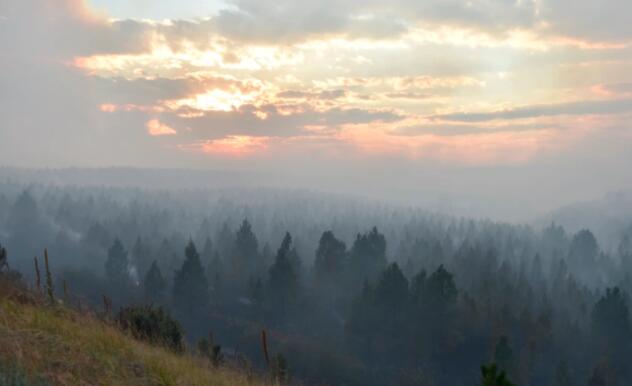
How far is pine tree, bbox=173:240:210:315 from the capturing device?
6669 centimetres

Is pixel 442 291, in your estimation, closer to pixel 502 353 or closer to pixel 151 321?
pixel 502 353

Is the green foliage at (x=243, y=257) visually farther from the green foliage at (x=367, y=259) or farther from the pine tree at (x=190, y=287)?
the green foliage at (x=367, y=259)

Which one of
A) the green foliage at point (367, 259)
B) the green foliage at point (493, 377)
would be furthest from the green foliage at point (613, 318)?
the green foliage at point (493, 377)

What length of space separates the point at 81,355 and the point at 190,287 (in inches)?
2380

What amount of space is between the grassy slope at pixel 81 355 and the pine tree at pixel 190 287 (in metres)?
56.8

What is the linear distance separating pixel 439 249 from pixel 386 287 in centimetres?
4238

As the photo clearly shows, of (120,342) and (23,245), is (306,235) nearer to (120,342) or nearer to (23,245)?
(23,245)

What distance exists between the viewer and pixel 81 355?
8.84m

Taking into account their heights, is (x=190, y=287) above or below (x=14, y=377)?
below

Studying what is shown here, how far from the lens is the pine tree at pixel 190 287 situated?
219 ft

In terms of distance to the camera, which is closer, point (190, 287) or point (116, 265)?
point (190, 287)

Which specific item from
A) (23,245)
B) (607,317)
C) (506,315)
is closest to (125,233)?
(23,245)

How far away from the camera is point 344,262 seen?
7581 cm

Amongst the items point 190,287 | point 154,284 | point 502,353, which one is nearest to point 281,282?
point 190,287
